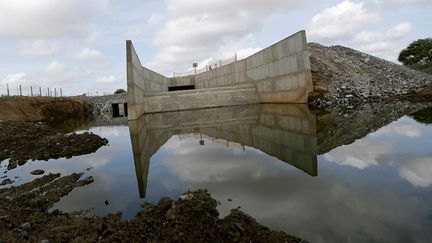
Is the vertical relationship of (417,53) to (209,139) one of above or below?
above

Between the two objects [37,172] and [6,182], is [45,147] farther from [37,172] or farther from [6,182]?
[6,182]

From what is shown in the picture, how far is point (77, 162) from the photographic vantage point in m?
7.52

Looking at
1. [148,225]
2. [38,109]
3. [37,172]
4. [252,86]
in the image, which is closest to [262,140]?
[37,172]

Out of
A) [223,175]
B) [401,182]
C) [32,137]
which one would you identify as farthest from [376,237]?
[32,137]

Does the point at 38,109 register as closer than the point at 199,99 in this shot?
No

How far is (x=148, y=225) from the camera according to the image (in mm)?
3504

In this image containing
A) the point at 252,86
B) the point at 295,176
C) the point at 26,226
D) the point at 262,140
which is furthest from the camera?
the point at 252,86

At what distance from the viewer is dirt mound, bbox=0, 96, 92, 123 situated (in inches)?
818

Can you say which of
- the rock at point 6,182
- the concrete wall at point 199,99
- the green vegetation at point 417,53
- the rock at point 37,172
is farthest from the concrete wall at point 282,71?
the green vegetation at point 417,53

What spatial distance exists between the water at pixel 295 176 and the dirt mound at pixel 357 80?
8.65m

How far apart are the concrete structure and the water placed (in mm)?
7758

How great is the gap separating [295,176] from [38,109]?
2338cm

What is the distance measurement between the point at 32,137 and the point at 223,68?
23.2m

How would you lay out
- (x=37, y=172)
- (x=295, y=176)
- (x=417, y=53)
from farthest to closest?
(x=417, y=53) → (x=37, y=172) → (x=295, y=176)
